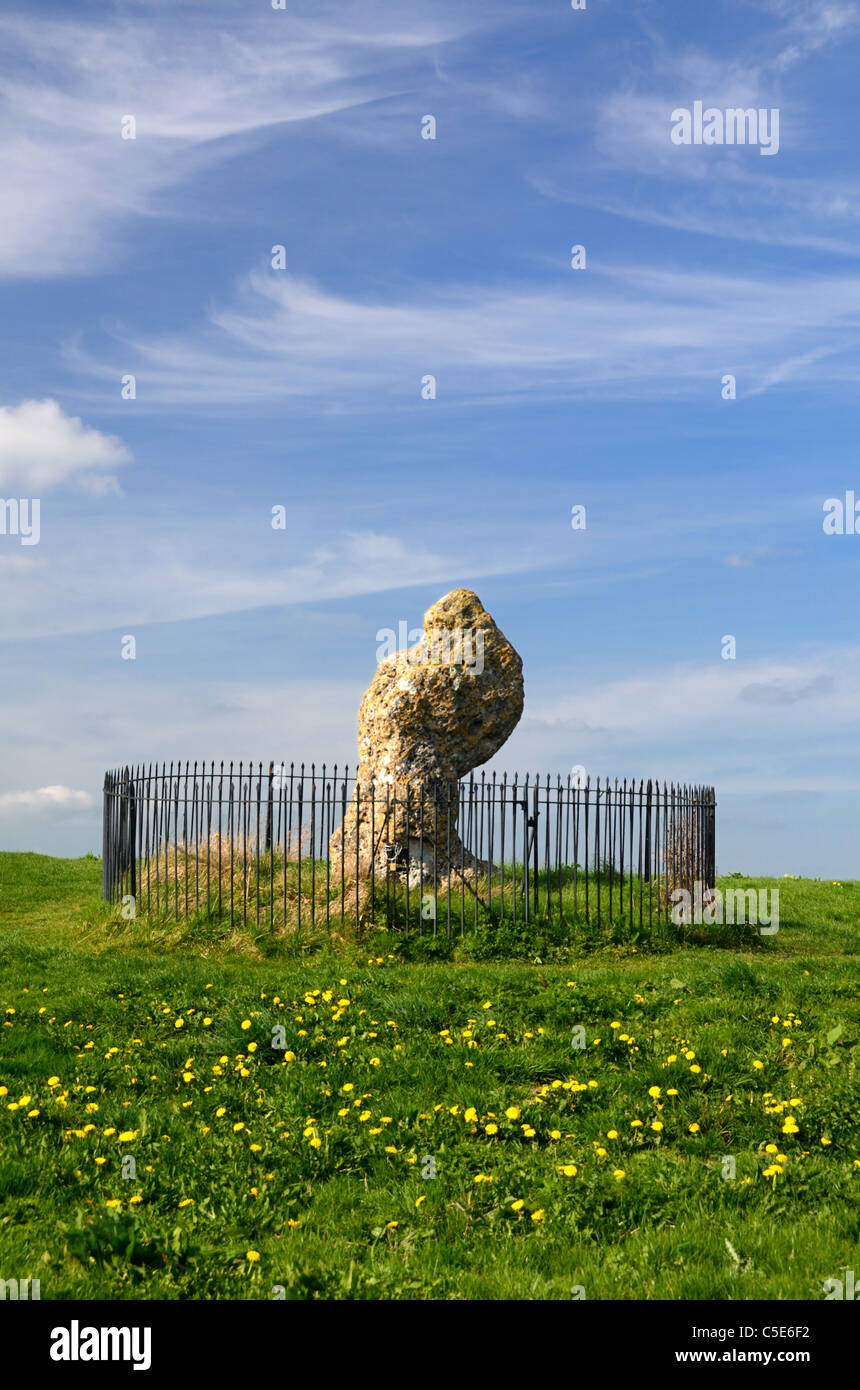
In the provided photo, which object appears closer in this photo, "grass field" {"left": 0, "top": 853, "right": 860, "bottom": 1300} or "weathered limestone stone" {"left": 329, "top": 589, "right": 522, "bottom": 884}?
"grass field" {"left": 0, "top": 853, "right": 860, "bottom": 1300}

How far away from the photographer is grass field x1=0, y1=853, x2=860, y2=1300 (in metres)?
5.75

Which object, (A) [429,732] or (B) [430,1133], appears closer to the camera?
(B) [430,1133]

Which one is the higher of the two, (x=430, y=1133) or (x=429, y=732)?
(x=429, y=732)

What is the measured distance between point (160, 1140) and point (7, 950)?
7.38 m

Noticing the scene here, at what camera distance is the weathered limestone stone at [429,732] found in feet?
53.8

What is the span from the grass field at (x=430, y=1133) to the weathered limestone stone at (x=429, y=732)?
4.27m

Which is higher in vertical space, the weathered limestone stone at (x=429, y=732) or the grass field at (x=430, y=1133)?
the weathered limestone stone at (x=429, y=732)

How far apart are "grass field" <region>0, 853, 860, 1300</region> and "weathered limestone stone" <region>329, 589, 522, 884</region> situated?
4.27 meters

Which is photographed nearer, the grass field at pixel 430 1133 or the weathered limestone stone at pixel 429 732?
the grass field at pixel 430 1133

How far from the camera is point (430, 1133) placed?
749 centimetres

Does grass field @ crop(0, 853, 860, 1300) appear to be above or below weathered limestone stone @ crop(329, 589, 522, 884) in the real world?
below

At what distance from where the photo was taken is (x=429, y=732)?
17172mm

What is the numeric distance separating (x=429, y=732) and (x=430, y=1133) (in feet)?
32.8
